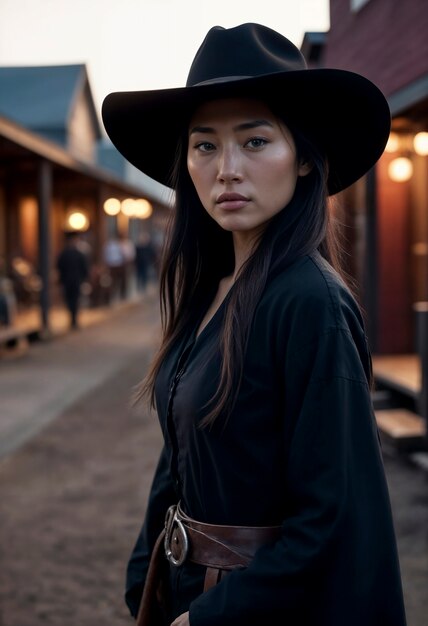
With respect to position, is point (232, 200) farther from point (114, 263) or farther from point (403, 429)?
point (114, 263)

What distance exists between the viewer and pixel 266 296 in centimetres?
161

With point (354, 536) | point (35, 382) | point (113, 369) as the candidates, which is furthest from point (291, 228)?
point (113, 369)

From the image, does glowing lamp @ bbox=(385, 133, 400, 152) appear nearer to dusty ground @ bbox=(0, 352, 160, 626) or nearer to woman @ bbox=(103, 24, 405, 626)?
dusty ground @ bbox=(0, 352, 160, 626)

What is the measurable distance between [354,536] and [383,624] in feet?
0.59

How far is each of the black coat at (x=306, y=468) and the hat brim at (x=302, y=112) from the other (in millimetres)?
329

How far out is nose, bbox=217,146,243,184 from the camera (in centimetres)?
168

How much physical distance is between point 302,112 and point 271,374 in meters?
0.56

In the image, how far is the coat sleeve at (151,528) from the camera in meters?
2.10

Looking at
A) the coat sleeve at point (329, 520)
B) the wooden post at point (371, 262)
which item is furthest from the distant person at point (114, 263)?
the coat sleeve at point (329, 520)

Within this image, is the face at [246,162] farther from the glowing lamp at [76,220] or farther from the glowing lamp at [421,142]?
the glowing lamp at [76,220]

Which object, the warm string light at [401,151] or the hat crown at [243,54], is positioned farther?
the warm string light at [401,151]

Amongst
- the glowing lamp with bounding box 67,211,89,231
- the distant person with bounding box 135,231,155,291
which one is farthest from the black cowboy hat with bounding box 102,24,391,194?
the distant person with bounding box 135,231,155,291

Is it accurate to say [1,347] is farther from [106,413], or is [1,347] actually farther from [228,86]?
[228,86]

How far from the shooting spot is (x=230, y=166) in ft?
5.51
